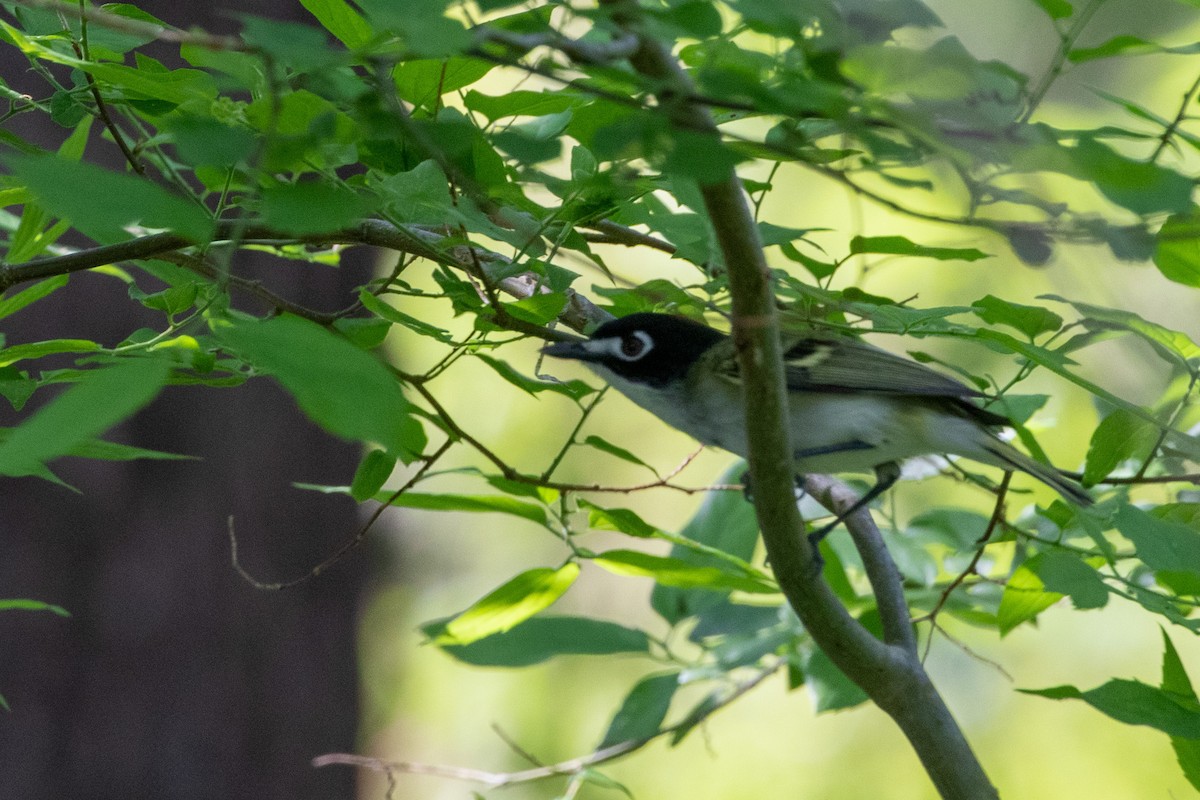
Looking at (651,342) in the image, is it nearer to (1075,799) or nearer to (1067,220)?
(1067,220)

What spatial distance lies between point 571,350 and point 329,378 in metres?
1.90

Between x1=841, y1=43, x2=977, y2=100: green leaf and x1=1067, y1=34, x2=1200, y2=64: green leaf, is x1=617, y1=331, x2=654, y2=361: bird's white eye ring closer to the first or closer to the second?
x1=1067, y1=34, x2=1200, y2=64: green leaf

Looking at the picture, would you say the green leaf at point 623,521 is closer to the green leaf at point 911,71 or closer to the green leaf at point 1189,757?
the green leaf at point 1189,757

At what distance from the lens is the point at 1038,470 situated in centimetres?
270

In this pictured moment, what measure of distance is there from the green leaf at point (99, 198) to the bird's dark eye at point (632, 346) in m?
1.97

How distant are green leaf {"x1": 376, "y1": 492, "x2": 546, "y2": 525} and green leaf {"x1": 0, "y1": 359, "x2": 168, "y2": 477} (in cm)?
141

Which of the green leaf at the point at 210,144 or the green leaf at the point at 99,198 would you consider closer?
the green leaf at the point at 99,198

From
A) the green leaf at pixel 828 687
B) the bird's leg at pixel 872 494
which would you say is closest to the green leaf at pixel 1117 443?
the bird's leg at pixel 872 494

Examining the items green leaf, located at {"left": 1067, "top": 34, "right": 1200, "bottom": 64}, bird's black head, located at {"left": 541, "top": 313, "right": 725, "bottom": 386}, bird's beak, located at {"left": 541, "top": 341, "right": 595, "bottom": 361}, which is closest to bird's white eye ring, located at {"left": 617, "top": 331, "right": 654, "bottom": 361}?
bird's black head, located at {"left": 541, "top": 313, "right": 725, "bottom": 386}

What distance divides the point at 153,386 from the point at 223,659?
6.23 meters

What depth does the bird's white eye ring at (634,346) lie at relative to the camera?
307 centimetres

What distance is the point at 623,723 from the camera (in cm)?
316

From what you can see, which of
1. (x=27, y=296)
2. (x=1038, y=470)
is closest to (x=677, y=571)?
(x=1038, y=470)

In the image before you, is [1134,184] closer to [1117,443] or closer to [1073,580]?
[1073,580]
